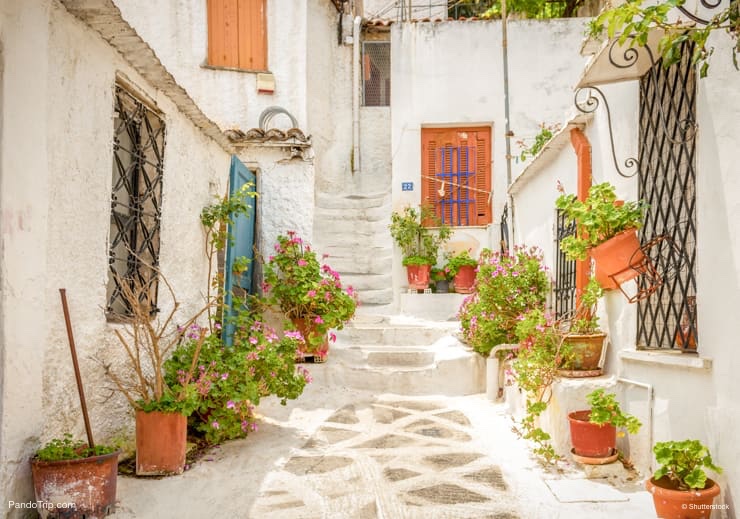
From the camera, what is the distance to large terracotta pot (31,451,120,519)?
298cm

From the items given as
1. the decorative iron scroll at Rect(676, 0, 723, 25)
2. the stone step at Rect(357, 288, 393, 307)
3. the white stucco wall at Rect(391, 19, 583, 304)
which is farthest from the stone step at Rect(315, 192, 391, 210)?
the decorative iron scroll at Rect(676, 0, 723, 25)

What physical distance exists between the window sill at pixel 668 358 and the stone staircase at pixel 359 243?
20.1 ft

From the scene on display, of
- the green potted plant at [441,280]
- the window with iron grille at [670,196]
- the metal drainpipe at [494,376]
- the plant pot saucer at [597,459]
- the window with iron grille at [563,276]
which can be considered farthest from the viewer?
the green potted plant at [441,280]

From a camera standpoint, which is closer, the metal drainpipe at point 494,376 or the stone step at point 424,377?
the metal drainpipe at point 494,376

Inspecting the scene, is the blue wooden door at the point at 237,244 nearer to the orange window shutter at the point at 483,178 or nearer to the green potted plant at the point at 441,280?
the green potted plant at the point at 441,280

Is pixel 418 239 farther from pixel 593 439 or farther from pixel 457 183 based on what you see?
pixel 593 439

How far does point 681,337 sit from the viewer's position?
3494 millimetres

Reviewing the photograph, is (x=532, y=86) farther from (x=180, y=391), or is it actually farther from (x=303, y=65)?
(x=180, y=391)

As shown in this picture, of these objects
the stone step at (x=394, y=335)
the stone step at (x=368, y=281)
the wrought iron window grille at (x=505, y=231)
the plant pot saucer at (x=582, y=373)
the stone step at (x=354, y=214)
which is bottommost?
the stone step at (x=394, y=335)

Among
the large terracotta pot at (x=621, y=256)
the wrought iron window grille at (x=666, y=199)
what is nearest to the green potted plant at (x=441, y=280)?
the wrought iron window grille at (x=666, y=199)

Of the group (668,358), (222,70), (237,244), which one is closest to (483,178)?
(222,70)

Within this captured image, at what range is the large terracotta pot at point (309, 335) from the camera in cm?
701

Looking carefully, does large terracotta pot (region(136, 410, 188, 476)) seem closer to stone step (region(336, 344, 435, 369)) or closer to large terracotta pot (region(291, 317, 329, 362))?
large terracotta pot (region(291, 317, 329, 362))

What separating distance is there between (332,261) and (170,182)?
16.8ft
